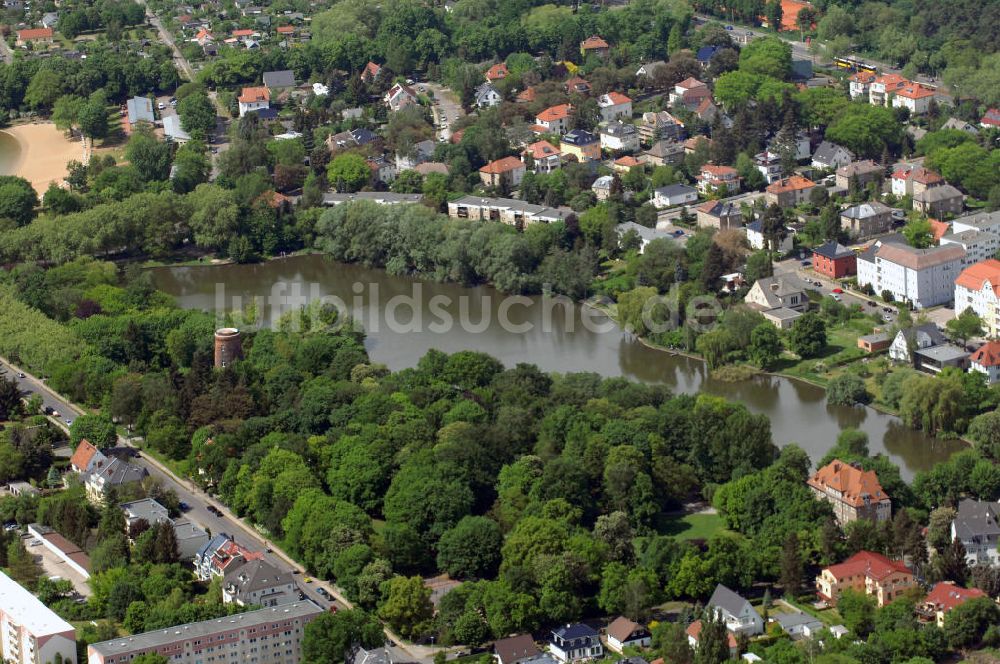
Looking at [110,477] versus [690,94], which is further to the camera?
[690,94]

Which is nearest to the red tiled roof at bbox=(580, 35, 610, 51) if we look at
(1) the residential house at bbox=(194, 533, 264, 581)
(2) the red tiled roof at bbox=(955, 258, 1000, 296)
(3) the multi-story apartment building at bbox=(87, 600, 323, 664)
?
(2) the red tiled roof at bbox=(955, 258, 1000, 296)

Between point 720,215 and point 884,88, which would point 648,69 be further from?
point 720,215

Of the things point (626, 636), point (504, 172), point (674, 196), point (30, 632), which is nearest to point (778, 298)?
point (674, 196)

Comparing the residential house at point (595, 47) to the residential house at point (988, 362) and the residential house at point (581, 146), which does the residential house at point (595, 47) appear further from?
the residential house at point (988, 362)

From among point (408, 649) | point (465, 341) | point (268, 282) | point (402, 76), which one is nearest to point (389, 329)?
point (465, 341)

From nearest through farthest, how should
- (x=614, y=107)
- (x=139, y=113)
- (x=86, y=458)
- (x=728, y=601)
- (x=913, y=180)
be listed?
(x=728, y=601) → (x=86, y=458) → (x=913, y=180) → (x=614, y=107) → (x=139, y=113)

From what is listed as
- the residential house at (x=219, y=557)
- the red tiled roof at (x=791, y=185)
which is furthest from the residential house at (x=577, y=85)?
the residential house at (x=219, y=557)

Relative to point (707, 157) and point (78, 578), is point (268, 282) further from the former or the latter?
point (78, 578)

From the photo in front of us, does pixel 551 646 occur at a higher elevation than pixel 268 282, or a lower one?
higher
